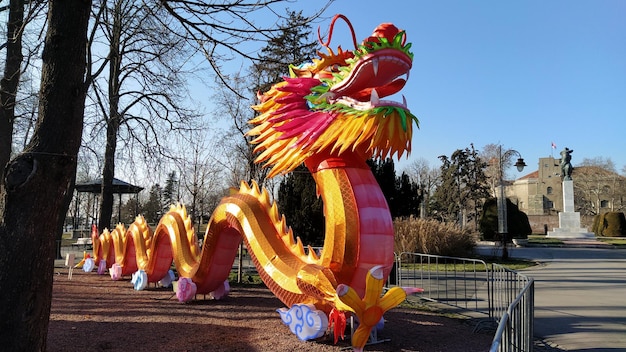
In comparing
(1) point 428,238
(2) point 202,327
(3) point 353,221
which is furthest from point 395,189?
(3) point 353,221

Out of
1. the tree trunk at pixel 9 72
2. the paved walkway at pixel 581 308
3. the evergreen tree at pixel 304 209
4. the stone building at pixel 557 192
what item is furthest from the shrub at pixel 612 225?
the tree trunk at pixel 9 72

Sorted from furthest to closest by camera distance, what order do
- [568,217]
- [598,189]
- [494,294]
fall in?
1. [598,189]
2. [568,217]
3. [494,294]

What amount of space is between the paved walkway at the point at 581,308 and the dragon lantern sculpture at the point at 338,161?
11.3 feet

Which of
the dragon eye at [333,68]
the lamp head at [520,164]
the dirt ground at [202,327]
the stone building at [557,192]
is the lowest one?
the dirt ground at [202,327]

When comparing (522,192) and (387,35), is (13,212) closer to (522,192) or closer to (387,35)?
(387,35)

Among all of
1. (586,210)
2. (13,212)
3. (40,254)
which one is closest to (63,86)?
(13,212)

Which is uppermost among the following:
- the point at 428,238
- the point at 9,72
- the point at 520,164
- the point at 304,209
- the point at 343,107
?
the point at 9,72

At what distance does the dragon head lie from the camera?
5.18 m

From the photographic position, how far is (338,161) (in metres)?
5.85

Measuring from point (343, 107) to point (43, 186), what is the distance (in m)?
3.42

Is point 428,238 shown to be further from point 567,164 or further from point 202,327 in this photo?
point 567,164

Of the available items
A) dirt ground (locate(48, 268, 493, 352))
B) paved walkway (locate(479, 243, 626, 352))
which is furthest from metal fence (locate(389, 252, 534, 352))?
dirt ground (locate(48, 268, 493, 352))

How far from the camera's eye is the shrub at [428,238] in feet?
55.4

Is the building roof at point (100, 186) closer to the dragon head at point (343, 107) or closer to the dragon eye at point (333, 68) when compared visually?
the dragon head at point (343, 107)
